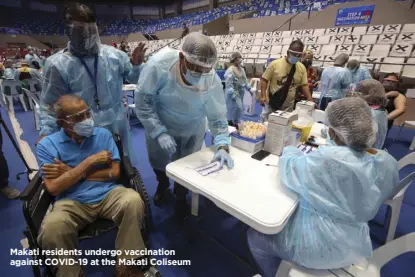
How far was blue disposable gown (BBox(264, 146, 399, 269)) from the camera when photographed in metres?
0.83

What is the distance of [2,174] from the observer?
203 centimetres

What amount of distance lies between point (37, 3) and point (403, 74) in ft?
81.1

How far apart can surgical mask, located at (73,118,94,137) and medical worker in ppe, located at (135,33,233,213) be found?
1.01 feet

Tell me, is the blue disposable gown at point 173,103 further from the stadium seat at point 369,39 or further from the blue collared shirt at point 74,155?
the stadium seat at point 369,39

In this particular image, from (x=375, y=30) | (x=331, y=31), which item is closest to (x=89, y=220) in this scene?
(x=375, y=30)

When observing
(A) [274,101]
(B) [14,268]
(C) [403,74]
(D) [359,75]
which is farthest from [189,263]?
(C) [403,74]

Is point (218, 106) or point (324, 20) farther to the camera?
point (324, 20)

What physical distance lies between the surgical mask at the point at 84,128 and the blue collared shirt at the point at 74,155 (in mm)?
65

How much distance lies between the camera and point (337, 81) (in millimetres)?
3084

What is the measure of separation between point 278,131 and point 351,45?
5.77 meters

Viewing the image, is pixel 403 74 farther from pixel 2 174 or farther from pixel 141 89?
pixel 2 174

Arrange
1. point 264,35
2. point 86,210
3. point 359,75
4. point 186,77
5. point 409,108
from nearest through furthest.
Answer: point 86,210
point 186,77
point 359,75
point 409,108
point 264,35

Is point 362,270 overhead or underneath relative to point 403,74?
underneath

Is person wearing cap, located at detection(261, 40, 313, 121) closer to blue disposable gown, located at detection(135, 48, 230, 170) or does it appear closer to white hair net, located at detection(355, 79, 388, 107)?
white hair net, located at detection(355, 79, 388, 107)
